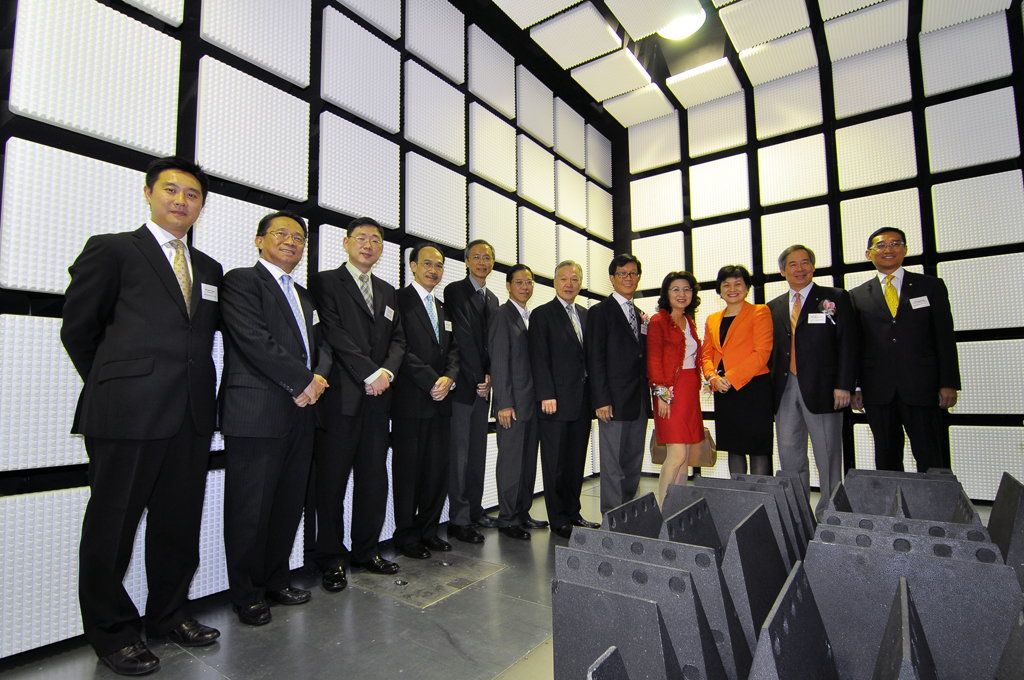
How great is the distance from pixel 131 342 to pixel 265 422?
545 mm

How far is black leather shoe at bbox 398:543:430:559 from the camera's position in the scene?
2721mm

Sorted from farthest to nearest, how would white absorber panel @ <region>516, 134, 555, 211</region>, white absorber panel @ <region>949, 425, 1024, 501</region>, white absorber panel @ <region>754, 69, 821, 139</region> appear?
1. white absorber panel @ <region>754, 69, 821, 139</region>
2. white absorber panel @ <region>516, 134, 555, 211</region>
3. white absorber panel @ <region>949, 425, 1024, 501</region>

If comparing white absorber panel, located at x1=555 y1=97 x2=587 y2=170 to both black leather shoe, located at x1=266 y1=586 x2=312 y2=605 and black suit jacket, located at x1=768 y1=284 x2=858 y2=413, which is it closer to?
black suit jacket, located at x1=768 y1=284 x2=858 y2=413

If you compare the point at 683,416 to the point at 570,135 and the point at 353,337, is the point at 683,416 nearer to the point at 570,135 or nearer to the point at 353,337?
the point at 353,337

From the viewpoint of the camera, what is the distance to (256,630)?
77.2 inches

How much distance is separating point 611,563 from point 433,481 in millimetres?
2021

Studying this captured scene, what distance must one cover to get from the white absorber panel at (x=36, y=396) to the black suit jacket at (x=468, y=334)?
1.80m

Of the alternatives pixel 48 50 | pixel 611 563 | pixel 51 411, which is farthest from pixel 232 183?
pixel 611 563

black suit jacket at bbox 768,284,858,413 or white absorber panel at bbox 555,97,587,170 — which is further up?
white absorber panel at bbox 555,97,587,170

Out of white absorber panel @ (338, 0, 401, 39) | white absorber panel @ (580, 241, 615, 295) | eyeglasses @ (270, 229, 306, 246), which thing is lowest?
eyeglasses @ (270, 229, 306, 246)

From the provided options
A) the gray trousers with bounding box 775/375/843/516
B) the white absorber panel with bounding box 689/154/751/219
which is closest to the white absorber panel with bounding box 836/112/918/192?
the white absorber panel with bounding box 689/154/751/219

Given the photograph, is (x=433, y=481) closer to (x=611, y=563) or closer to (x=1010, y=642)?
(x=611, y=563)

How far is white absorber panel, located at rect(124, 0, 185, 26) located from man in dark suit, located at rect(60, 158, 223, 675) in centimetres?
91

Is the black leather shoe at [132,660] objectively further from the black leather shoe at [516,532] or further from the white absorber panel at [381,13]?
the white absorber panel at [381,13]
